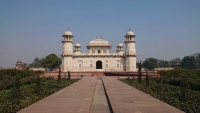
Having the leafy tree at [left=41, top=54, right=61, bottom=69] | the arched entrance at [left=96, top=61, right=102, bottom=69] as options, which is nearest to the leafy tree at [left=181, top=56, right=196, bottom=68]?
the arched entrance at [left=96, top=61, right=102, bottom=69]

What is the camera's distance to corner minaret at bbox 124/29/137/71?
115 ft

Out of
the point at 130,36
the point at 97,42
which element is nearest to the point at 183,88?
the point at 130,36

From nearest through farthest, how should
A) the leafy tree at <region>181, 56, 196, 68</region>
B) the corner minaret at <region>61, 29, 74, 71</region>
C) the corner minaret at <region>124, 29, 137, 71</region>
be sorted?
the corner minaret at <region>124, 29, 137, 71</region>
the corner minaret at <region>61, 29, 74, 71</region>
the leafy tree at <region>181, 56, 196, 68</region>

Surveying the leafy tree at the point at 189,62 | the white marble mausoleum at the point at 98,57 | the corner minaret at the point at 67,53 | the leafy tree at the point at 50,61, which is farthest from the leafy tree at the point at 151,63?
the corner minaret at the point at 67,53

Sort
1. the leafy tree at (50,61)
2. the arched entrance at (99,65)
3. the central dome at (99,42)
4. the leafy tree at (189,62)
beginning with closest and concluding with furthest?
the central dome at (99,42)
the arched entrance at (99,65)
the leafy tree at (50,61)
the leafy tree at (189,62)

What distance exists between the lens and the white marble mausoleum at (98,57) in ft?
A: 115

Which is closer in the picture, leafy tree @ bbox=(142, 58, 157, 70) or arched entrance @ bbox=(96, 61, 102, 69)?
arched entrance @ bbox=(96, 61, 102, 69)

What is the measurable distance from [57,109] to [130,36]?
1262 inches

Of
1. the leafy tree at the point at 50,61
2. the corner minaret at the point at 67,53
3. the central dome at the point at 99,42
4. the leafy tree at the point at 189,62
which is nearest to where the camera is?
the corner minaret at the point at 67,53

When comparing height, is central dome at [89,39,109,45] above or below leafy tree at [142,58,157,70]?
above

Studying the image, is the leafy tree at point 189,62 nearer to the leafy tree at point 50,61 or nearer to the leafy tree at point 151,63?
the leafy tree at point 151,63

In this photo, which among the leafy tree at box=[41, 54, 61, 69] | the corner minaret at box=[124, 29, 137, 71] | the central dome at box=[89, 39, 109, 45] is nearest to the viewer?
the corner minaret at box=[124, 29, 137, 71]

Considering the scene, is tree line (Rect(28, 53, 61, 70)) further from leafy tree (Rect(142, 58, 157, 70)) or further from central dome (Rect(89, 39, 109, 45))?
leafy tree (Rect(142, 58, 157, 70))

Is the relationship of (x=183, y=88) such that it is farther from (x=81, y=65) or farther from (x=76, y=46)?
(x=76, y=46)
